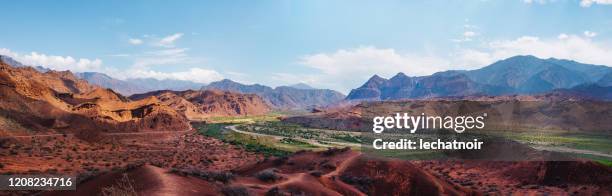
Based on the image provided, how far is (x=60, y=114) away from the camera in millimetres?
68062

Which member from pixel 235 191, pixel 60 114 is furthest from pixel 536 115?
pixel 235 191

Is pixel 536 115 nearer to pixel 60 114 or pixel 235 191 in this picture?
pixel 60 114

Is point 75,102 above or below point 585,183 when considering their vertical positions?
above

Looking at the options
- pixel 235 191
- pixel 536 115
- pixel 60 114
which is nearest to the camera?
pixel 235 191

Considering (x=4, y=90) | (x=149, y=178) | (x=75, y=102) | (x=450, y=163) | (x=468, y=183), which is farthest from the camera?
(x=75, y=102)

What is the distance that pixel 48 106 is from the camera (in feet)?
222

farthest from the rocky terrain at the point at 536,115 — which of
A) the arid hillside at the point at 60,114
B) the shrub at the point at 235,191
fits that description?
the shrub at the point at 235,191

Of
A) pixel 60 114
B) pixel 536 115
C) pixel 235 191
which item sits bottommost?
pixel 235 191

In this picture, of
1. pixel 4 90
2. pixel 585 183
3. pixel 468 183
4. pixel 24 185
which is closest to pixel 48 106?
pixel 4 90

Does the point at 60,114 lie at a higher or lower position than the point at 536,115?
higher

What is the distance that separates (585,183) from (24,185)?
37.9 metres

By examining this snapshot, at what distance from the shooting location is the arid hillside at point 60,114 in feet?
196

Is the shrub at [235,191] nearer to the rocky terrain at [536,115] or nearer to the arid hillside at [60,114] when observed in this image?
the arid hillside at [60,114]

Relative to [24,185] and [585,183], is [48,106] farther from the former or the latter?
[585,183]
